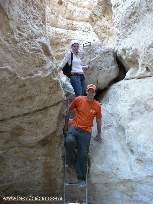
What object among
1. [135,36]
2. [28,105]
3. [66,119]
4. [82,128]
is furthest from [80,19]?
[28,105]

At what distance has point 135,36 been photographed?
29.6 feet

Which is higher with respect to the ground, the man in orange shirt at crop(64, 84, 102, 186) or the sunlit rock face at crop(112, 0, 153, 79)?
the sunlit rock face at crop(112, 0, 153, 79)

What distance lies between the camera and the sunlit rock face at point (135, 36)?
846cm

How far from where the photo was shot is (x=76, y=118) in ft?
22.8

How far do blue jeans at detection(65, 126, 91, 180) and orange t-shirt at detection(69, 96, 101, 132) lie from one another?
9 centimetres

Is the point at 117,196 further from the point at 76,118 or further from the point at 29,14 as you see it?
the point at 29,14

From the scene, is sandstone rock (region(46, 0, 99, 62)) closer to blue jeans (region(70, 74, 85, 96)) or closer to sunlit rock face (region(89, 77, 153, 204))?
blue jeans (region(70, 74, 85, 96))

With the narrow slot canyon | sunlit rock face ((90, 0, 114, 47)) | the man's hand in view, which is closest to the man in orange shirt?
the narrow slot canyon

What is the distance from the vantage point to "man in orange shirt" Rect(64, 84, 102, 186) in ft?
22.5

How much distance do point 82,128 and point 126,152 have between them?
1101mm

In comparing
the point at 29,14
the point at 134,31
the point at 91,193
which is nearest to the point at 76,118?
the point at 91,193

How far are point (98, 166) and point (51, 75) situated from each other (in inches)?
71.6

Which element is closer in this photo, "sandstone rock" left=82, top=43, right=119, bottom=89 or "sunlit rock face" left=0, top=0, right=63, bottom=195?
"sunlit rock face" left=0, top=0, right=63, bottom=195

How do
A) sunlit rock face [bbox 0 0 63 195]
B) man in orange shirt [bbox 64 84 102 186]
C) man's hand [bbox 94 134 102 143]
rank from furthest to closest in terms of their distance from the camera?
1. man's hand [bbox 94 134 102 143]
2. man in orange shirt [bbox 64 84 102 186]
3. sunlit rock face [bbox 0 0 63 195]
